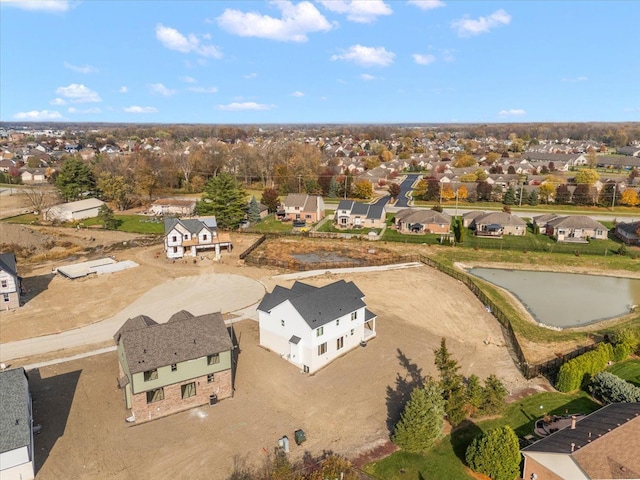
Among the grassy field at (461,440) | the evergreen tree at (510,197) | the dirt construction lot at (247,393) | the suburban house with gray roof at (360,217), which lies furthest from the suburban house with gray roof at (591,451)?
the evergreen tree at (510,197)

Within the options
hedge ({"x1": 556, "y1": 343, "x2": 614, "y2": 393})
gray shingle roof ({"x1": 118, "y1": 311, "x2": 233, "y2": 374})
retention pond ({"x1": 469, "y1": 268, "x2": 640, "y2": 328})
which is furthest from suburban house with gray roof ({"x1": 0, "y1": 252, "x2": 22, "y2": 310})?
retention pond ({"x1": 469, "y1": 268, "x2": 640, "y2": 328})

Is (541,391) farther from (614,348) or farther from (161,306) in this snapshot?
(161,306)

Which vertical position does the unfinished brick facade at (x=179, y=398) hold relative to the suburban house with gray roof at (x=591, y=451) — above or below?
below

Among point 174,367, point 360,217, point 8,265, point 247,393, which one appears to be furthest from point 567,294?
point 8,265

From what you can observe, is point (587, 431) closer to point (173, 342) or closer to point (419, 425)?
point (419, 425)

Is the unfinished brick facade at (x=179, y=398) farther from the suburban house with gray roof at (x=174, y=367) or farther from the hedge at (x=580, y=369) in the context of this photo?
the hedge at (x=580, y=369)

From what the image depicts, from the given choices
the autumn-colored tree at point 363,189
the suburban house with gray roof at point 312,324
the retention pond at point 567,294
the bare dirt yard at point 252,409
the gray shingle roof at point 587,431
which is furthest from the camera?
the autumn-colored tree at point 363,189
